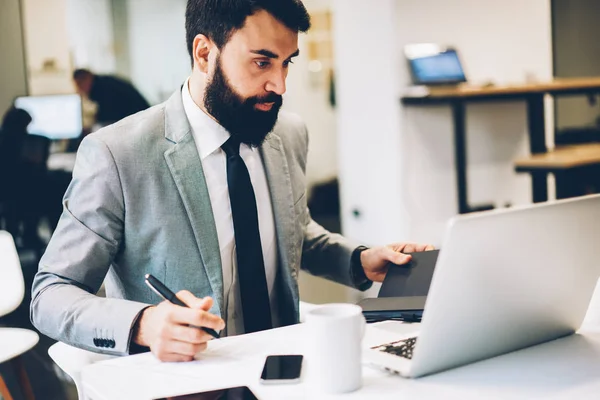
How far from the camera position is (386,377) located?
1.01m

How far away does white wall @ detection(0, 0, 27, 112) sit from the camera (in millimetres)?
3385

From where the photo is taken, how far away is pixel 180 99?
159 cm

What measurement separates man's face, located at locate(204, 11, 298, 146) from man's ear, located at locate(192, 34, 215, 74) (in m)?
0.03

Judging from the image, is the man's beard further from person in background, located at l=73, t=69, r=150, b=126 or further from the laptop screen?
the laptop screen

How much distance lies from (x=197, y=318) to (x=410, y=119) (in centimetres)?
387

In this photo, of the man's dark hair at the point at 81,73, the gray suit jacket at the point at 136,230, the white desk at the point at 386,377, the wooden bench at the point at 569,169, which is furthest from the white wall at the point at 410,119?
the white desk at the point at 386,377

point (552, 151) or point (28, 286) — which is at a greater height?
point (552, 151)

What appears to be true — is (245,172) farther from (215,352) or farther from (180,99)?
(215,352)

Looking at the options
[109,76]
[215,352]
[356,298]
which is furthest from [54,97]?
[215,352]

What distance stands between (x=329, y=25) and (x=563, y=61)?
6.63ft

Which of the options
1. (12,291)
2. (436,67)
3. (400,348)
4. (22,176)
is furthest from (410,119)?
(400,348)

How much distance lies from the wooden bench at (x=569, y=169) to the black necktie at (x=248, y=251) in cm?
314

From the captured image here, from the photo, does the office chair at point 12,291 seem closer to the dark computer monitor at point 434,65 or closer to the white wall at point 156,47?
the white wall at point 156,47

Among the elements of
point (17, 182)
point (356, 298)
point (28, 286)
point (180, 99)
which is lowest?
point (356, 298)
